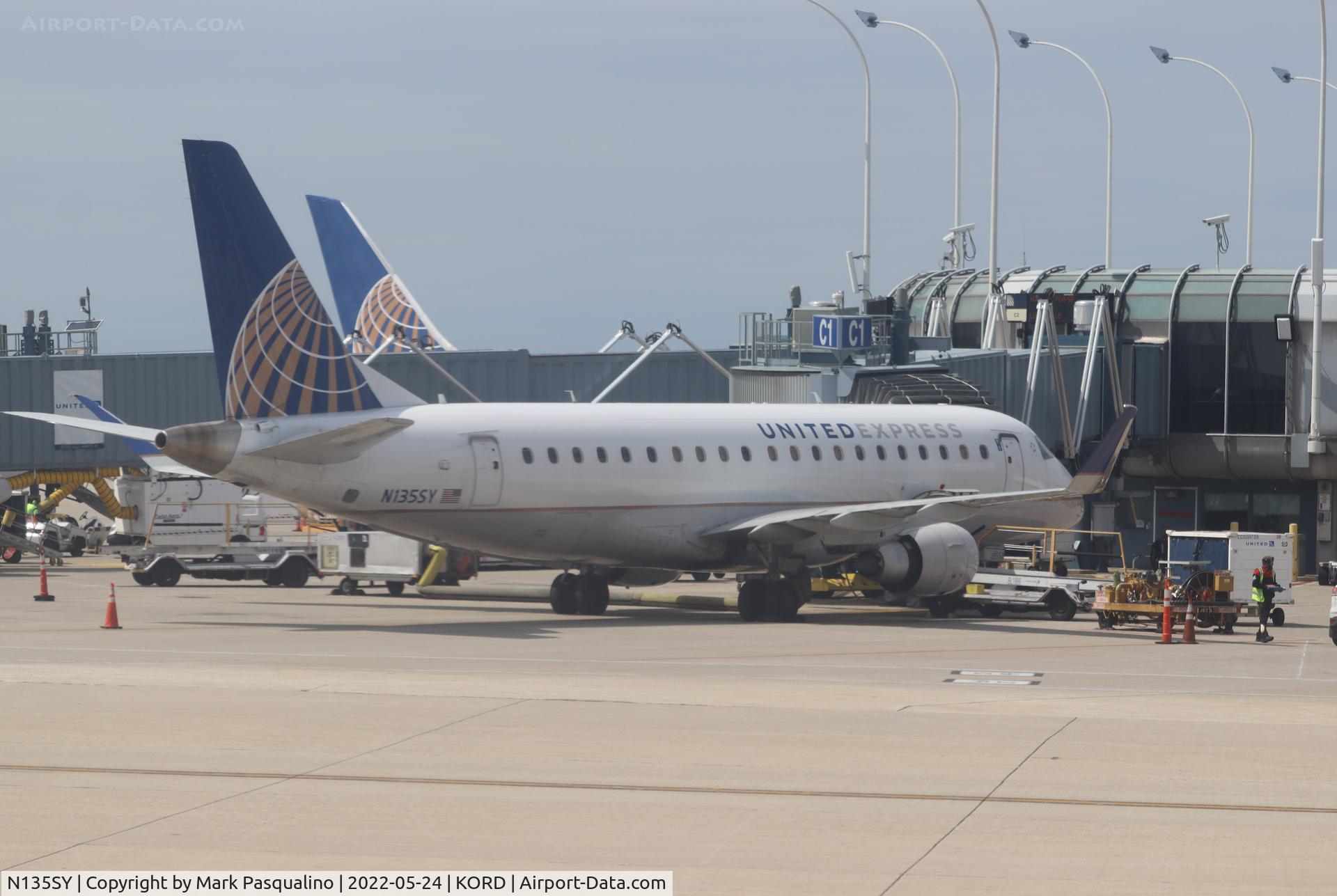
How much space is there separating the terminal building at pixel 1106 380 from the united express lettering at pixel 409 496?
2025 cm

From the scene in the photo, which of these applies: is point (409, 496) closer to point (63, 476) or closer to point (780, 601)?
point (780, 601)

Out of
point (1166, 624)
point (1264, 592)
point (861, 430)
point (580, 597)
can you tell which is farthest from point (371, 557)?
point (1264, 592)

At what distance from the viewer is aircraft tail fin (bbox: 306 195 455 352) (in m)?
53.9

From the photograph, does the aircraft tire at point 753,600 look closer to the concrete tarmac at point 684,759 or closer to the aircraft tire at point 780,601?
the aircraft tire at point 780,601

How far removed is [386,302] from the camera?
178ft

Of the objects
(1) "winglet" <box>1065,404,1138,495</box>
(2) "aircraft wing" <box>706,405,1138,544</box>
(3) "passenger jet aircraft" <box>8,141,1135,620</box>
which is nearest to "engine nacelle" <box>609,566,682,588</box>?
(3) "passenger jet aircraft" <box>8,141,1135,620</box>

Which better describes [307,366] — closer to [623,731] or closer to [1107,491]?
[623,731]

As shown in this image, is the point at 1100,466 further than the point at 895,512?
Yes

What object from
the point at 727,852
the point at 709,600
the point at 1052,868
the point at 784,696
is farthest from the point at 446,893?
the point at 709,600

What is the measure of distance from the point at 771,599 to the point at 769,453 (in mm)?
3215

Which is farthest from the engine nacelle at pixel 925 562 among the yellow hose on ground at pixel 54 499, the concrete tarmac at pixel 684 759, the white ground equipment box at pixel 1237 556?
the yellow hose on ground at pixel 54 499

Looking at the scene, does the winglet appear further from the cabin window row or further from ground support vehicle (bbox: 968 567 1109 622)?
the cabin window row

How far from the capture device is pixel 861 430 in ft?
123

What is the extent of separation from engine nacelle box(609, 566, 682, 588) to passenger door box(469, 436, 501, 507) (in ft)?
15.8
